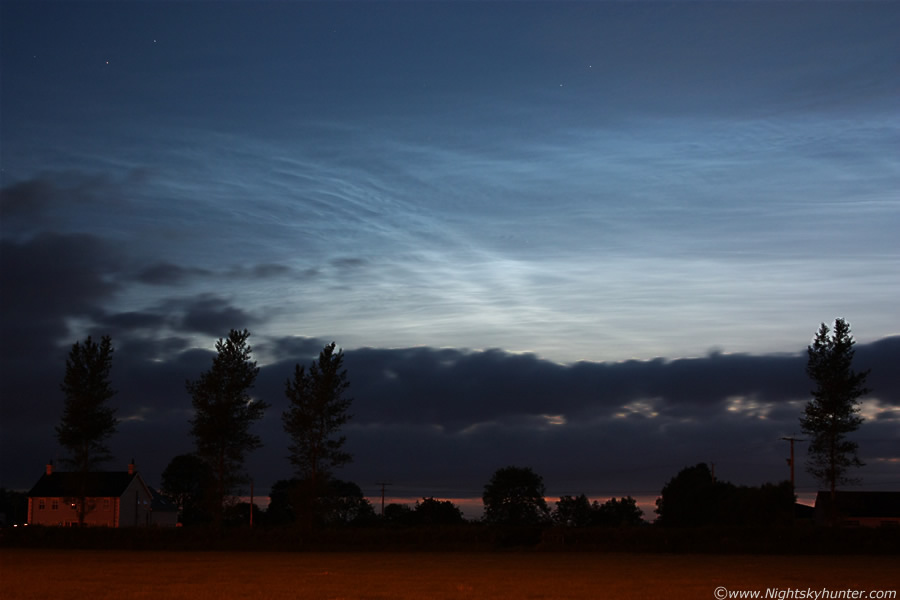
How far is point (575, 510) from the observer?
16950 centimetres

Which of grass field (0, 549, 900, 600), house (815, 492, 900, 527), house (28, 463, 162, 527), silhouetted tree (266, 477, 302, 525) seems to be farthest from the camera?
silhouetted tree (266, 477, 302, 525)

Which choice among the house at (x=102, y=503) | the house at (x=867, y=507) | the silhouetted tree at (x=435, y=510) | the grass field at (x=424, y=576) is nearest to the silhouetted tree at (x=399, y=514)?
the silhouetted tree at (x=435, y=510)

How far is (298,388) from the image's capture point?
3123 inches

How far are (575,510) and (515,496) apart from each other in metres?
19.9

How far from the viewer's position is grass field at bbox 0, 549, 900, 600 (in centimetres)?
3145

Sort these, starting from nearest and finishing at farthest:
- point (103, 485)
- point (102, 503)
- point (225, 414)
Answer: point (225, 414) < point (102, 503) < point (103, 485)

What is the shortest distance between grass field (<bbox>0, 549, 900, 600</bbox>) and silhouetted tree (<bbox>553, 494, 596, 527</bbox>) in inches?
4354

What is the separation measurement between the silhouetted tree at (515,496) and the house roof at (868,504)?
4951 cm

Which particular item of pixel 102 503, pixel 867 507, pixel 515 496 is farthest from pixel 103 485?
pixel 867 507

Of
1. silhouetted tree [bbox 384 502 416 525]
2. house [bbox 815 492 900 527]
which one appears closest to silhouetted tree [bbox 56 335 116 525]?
silhouetted tree [bbox 384 502 416 525]

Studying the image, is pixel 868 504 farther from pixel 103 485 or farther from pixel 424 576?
pixel 103 485

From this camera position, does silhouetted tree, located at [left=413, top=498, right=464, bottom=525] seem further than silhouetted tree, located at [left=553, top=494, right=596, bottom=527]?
No

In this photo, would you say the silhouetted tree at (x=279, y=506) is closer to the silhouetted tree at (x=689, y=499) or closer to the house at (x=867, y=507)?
the silhouetted tree at (x=689, y=499)

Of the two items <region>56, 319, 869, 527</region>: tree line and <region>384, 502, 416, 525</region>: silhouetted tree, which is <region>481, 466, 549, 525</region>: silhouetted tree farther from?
<region>56, 319, 869, 527</region>: tree line
